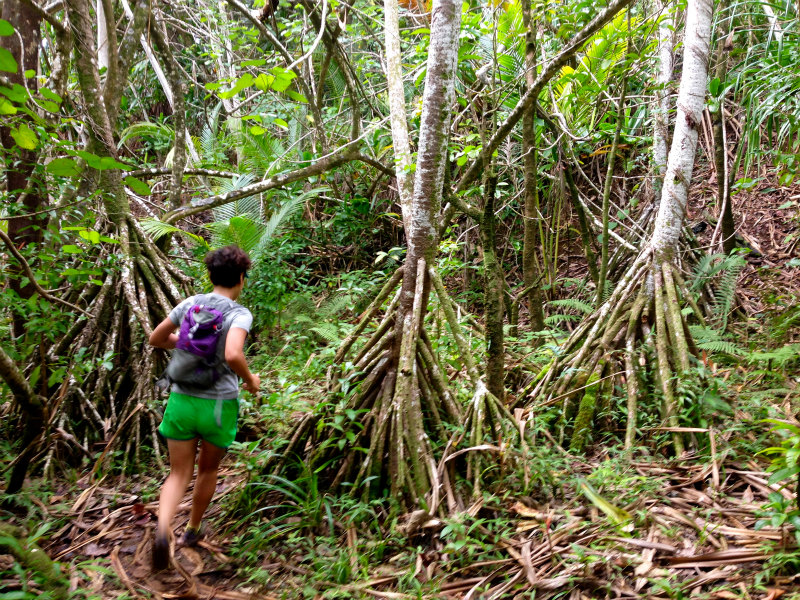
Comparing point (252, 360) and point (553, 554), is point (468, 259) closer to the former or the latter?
point (252, 360)

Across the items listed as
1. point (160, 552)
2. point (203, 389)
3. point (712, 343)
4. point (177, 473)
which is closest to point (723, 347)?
point (712, 343)

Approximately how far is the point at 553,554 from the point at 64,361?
334 cm

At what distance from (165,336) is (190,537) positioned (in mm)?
1048

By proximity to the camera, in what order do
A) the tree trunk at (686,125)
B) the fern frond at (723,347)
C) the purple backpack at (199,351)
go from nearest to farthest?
the purple backpack at (199,351) → the fern frond at (723,347) → the tree trunk at (686,125)

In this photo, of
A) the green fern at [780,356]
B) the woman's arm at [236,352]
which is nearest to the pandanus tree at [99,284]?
the woman's arm at [236,352]

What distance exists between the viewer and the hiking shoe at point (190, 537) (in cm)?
288

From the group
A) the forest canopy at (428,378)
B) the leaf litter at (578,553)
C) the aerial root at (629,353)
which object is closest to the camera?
the leaf litter at (578,553)

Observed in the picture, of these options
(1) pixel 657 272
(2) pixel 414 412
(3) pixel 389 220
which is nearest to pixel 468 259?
(3) pixel 389 220

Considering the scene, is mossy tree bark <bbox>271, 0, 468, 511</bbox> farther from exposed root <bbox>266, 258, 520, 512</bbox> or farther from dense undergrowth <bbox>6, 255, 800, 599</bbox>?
dense undergrowth <bbox>6, 255, 800, 599</bbox>

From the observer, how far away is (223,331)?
9.02ft

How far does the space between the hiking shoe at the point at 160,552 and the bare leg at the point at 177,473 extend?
11 centimetres

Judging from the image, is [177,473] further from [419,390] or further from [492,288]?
[492,288]

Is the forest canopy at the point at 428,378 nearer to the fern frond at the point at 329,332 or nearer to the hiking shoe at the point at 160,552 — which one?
the fern frond at the point at 329,332

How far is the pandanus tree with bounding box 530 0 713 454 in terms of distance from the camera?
11.8 ft
